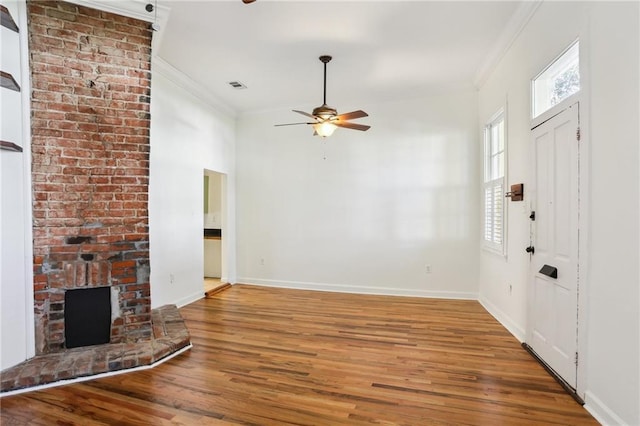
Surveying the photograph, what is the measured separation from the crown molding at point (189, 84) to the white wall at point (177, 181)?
0.02 meters

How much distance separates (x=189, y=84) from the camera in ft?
15.7

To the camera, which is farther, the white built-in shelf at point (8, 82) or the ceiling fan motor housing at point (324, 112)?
the ceiling fan motor housing at point (324, 112)

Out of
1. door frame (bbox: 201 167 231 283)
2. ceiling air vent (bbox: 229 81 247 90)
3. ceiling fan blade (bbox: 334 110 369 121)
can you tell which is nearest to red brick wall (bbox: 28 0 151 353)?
ceiling air vent (bbox: 229 81 247 90)

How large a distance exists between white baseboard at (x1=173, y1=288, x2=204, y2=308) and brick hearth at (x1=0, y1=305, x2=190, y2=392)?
1294mm

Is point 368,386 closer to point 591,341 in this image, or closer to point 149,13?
point 591,341

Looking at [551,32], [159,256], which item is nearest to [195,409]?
[159,256]

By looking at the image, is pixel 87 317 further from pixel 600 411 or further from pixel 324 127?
pixel 600 411

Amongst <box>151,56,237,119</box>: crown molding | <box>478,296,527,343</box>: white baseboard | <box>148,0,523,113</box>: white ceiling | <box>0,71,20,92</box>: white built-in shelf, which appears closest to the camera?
<box>0,71,20,92</box>: white built-in shelf

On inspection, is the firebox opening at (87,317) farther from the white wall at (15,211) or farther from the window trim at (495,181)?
the window trim at (495,181)

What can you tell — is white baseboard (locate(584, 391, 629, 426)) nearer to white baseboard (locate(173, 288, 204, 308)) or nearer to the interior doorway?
white baseboard (locate(173, 288, 204, 308))

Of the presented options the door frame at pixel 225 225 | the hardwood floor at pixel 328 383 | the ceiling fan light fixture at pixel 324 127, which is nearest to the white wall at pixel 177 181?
the door frame at pixel 225 225

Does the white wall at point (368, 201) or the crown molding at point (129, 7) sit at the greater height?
the crown molding at point (129, 7)

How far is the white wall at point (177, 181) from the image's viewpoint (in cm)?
421

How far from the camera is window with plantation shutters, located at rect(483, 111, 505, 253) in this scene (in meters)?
4.18
